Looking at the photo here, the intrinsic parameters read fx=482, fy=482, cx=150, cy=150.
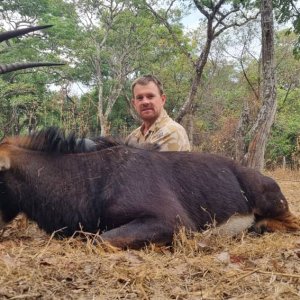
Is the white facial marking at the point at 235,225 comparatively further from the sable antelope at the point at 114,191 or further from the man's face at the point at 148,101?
the man's face at the point at 148,101

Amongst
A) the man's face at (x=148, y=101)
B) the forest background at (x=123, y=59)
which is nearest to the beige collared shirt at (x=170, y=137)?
the man's face at (x=148, y=101)

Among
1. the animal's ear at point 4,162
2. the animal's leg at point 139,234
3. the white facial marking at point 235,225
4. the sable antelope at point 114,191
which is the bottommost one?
the white facial marking at point 235,225

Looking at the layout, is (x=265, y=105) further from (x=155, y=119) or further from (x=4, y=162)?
(x=4, y=162)

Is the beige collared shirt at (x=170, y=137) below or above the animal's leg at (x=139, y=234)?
above

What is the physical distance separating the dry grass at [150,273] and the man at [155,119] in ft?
6.15

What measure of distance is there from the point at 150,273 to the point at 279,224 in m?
2.39

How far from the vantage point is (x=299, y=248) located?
3512 mm

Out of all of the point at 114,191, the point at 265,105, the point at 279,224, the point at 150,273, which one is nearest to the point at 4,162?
the point at 114,191

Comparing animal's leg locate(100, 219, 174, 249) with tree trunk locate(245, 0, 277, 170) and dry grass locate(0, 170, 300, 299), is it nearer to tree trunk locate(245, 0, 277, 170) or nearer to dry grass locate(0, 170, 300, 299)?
dry grass locate(0, 170, 300, 299)

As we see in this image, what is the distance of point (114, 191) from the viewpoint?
3.75 m

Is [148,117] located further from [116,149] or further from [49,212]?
[49,212]

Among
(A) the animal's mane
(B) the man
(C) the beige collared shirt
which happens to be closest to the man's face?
(B) the man

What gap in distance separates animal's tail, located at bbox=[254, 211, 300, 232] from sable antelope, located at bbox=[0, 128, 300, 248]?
167mm

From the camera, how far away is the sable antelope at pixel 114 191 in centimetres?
363
